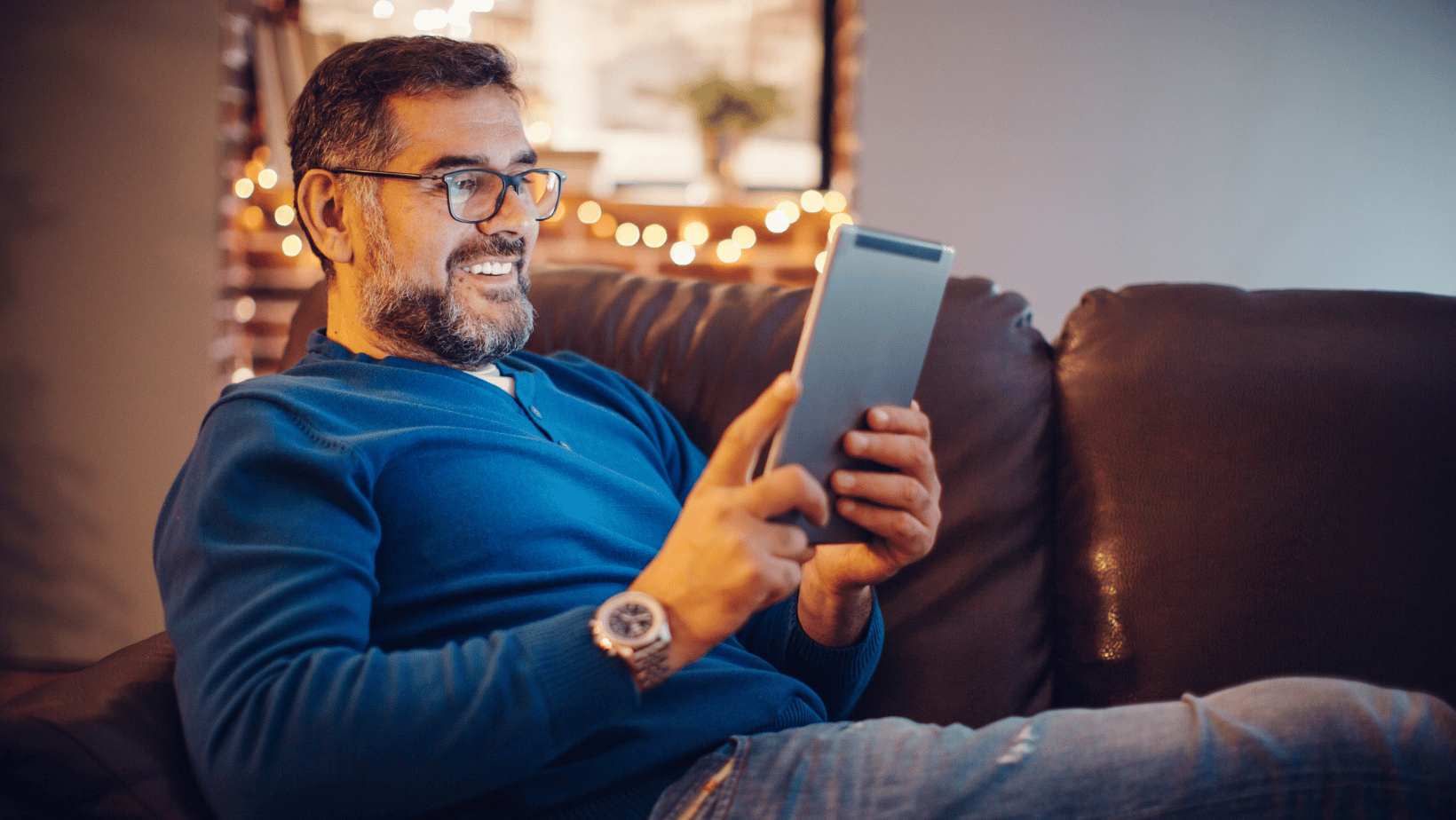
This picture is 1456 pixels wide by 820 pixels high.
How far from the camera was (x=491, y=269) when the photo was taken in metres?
1.04

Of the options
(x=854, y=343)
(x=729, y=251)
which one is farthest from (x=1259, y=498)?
(x=729, y=251)

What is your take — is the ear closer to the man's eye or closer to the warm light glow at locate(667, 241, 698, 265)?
the man's eye

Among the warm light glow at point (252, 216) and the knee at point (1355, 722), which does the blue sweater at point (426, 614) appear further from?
the warm light glow at point (252, 216)

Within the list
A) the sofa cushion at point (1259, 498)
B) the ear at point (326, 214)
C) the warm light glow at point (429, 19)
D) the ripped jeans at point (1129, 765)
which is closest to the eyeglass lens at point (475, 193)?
the ear at point (326, 214)

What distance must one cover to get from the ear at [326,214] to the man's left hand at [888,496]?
2.25 ft

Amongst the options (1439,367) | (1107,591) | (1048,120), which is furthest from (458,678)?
(1048,120)

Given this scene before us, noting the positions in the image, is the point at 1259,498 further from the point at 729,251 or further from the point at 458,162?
the point at 729,251

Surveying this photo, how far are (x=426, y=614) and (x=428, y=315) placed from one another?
36 cm

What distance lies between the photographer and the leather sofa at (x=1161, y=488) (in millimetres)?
1070

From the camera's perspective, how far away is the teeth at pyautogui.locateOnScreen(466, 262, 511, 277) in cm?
102

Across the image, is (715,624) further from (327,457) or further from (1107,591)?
(1107,591)

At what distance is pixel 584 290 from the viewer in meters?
1.43

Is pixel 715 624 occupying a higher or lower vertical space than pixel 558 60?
lower

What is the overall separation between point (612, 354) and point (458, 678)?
798 mm
